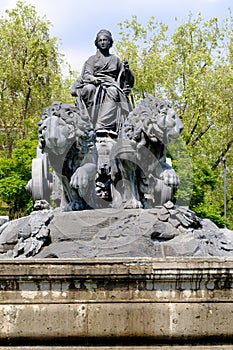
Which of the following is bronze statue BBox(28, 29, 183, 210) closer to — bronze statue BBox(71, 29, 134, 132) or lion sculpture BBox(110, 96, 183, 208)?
lion sculpture BBox(110, 96, 183, 208)

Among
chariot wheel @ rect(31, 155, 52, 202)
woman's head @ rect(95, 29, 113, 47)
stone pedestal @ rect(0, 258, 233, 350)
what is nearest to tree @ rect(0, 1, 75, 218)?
woman's head @ rect(95, 29, 113, 47)

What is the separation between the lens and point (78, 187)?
922 centimetres

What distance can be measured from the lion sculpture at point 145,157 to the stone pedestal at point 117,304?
127 inches

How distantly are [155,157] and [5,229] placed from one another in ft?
7.37

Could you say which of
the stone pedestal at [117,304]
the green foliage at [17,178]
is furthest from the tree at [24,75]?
the stone pedestal at [117,304]

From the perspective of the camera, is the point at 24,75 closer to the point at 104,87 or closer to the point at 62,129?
the point at 104,87

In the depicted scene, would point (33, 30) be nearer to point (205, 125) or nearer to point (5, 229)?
point (205, 125)

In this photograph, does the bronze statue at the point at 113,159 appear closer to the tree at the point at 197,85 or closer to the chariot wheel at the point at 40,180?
the chariot wheel at the point at 40,180

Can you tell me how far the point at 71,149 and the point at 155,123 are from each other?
1150 mm

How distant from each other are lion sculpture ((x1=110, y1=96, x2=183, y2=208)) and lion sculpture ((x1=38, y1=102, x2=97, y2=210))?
41cm

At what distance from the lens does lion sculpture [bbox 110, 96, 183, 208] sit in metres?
9.10

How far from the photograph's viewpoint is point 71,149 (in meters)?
9.24

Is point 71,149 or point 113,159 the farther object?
point 113,159

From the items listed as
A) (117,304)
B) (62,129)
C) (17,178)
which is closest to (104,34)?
Result: (62,129)
